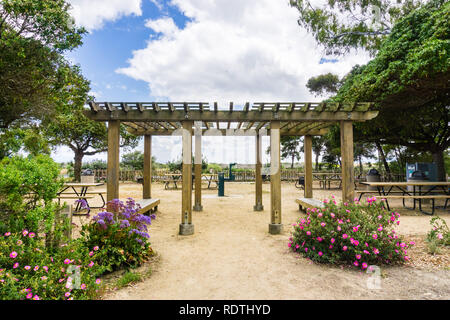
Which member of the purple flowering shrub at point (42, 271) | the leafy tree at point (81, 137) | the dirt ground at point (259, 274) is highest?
the leafy tree at point (81, 137)

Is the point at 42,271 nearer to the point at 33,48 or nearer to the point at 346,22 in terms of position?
the point at 33,48

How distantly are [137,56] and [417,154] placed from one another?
21.4m

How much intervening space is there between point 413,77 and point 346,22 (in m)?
5.77

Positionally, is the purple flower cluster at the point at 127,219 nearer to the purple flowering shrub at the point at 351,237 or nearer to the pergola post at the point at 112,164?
the pergola post at the point at 112,164

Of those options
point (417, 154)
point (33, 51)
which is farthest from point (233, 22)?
point (417, 154)

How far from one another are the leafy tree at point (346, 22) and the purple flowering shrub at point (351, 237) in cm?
1044

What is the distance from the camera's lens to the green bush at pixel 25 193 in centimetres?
295

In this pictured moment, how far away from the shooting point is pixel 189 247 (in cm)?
432

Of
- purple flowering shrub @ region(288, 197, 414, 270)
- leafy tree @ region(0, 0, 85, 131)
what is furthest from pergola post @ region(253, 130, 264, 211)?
leafy tree @ region(0, 0, 85, 131)

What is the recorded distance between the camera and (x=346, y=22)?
11.7 metres

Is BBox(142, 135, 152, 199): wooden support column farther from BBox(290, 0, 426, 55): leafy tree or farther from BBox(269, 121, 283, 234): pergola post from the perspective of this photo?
BBox(290, 0, 426, 55): leafy tree

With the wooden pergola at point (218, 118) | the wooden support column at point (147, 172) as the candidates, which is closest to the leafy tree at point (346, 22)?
the wooden pergola at point (218, 118)

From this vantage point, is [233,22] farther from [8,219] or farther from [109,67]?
[8,219]

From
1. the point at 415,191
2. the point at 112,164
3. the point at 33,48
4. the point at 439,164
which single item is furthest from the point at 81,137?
the point at 439,164
